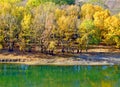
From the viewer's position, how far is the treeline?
83.4 meters

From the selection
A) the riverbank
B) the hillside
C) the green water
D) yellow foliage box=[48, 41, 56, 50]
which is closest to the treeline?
yellow foliage box=[48, 41, 56, 50]

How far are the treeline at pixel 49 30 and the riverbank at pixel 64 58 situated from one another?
203cm

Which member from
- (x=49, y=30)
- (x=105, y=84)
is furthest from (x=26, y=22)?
(x=105, y=84)

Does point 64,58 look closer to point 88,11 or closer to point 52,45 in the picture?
point 52,45

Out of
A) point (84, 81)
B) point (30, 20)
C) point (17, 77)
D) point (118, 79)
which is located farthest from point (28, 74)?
point (30, 20)

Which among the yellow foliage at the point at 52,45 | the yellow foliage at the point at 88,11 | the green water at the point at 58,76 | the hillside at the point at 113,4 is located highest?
the hillside at the point at 113,4

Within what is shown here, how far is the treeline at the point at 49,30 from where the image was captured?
274 feet

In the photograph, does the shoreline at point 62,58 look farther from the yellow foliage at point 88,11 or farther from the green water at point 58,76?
the yellow foliage at point 88,11

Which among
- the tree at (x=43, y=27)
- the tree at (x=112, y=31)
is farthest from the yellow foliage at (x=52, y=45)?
the tree at (x=112, y=31)

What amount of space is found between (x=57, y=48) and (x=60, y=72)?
15559mm

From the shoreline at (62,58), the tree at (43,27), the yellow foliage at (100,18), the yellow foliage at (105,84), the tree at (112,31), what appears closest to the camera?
the yellow foliage at (105,84)

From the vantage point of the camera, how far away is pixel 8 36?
83688 mm

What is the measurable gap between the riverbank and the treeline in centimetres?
203

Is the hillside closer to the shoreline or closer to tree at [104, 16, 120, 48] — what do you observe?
tree at [104, 16, 120, 48]
